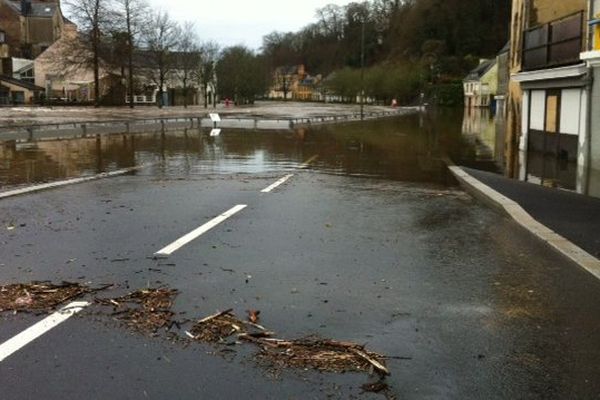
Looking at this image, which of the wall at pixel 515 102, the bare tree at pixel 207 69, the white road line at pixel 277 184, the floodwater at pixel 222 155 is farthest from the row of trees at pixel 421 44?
the white road line at pixel 277 184

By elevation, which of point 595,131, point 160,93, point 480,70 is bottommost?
point 595,131

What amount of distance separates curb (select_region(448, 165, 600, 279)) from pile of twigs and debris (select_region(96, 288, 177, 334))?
12.8ft

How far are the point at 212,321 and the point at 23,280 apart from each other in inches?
84.5

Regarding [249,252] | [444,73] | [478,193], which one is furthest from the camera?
[444,73]

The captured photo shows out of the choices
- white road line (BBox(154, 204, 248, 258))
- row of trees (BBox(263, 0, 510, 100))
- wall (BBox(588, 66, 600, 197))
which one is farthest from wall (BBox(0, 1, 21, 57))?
white road line (BBox(154, 204, 248, 258))

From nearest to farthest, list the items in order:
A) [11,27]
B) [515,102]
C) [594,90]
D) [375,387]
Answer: [375,387]
[594,90]
[515,102]
[11,27]

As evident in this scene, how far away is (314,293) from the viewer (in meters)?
5.86

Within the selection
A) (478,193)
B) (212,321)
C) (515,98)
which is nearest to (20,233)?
(212,321)

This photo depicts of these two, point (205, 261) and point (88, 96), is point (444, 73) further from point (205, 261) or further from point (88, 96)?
point (205, 261)

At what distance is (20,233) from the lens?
8.34 m

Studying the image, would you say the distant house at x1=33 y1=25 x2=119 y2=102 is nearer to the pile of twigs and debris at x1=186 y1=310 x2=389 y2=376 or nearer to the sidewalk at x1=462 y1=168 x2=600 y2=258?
the sidewalk at x1=462 y1=168 x2=600 y2=258

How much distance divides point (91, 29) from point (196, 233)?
218 ft

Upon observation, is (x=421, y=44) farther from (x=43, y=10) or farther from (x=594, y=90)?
(x=594, y=90)

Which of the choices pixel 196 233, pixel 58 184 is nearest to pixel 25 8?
pixel 58 184
